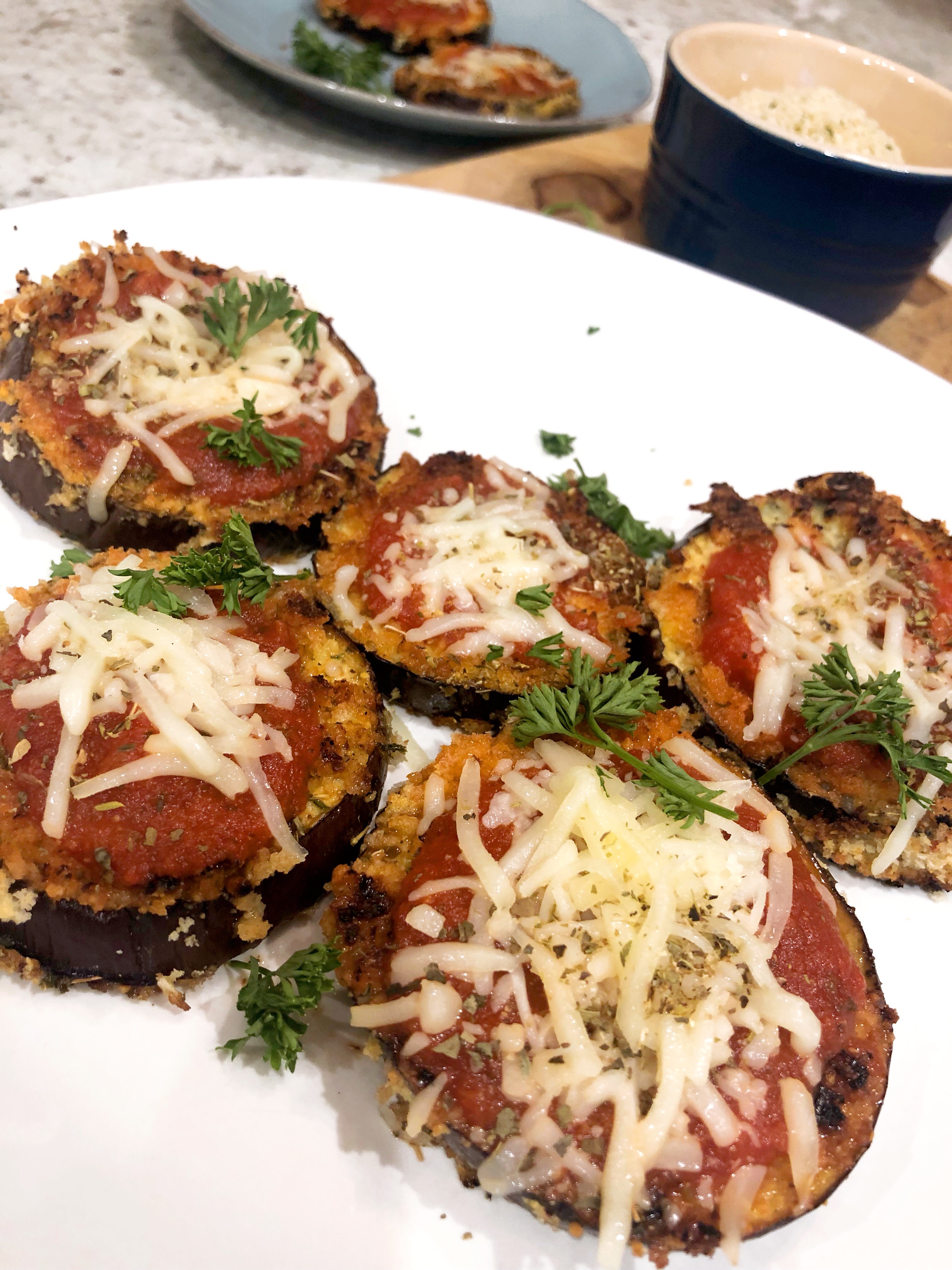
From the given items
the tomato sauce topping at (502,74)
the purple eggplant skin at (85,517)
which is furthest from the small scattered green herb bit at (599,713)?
the tomato sauce topping at (502,74)

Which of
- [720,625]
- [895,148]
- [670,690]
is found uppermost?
[895,148]

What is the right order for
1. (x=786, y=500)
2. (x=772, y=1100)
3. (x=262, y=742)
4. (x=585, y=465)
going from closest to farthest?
(x=772, y=1100) < (x=262, y=742) < (x=786, y=500) < (x=585, y=465)

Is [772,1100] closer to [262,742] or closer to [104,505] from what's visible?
[262,742]

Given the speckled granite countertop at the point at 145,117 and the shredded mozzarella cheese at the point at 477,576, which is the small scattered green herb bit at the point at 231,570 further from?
the speckled granite countertop at the point at 145,117

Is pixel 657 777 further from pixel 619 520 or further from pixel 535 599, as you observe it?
pixel 619 520

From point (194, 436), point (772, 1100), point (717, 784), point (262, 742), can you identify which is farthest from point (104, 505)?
point (772, 1100)

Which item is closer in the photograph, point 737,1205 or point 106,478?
point 737,1205

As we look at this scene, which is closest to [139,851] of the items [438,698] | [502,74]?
[438,698]

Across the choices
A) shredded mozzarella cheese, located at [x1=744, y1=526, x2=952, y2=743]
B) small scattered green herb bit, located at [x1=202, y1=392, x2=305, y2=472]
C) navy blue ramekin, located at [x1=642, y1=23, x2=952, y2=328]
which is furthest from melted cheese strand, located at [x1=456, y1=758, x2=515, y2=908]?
navy blue ramekin, located at [x1=642, y1=23, x2=952, y2=328]
